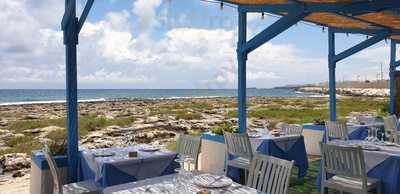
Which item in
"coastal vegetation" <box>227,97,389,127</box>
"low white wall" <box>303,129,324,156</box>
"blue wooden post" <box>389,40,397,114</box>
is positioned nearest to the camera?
"low white wall" <box>303,129,324,156</box>

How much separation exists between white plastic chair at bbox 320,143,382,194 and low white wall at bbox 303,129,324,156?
11.3ft

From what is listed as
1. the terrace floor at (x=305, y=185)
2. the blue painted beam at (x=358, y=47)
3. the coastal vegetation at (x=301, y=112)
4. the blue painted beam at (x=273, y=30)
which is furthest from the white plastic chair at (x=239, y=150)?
the coastal vegetation at (x=301, y=112)

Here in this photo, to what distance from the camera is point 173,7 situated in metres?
5.41

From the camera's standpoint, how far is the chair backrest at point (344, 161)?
363cm

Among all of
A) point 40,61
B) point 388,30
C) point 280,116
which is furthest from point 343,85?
point 388,30

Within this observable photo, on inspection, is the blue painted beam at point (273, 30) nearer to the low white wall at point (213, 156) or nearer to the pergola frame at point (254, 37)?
the pergola frame at point (254, 37)

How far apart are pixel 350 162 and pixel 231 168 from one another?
5.89 ft

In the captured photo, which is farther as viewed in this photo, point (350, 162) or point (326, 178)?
point (326, 178)

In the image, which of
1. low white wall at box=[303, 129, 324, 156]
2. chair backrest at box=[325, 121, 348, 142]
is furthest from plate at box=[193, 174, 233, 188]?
low white wall at box=[303, 129, 324, 156]

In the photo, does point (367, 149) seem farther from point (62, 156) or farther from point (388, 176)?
point (62, 156)

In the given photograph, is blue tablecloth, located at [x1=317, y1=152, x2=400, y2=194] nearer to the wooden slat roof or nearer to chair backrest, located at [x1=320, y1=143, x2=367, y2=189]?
chair backrest, located at [x1=320, y1=143, x2=367, y2=189]

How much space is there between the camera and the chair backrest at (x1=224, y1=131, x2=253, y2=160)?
4.78m

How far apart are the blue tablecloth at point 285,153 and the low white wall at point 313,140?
1.84 metres

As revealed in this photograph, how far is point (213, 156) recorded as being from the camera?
577 cm
